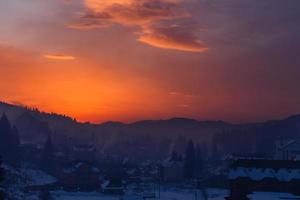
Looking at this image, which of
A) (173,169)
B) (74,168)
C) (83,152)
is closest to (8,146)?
(74,168)

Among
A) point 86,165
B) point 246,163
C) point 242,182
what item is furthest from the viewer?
point 86,165

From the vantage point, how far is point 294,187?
2272 inches

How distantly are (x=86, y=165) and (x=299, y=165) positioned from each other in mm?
38077

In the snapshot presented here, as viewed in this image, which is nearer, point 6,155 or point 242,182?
point 242,182

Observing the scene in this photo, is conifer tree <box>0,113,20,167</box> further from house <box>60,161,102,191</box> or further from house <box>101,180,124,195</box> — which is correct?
Result: house <box>101,180,124,195</box>

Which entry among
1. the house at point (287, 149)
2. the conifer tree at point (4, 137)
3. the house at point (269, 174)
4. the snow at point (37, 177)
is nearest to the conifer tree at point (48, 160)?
the snow at point (37, 177)

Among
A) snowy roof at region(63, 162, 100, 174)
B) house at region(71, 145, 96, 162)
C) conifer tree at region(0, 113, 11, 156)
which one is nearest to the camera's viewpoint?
snowy roof at region(63, 162, 100, 174)

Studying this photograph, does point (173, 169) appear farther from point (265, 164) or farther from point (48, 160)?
point (265, 164)

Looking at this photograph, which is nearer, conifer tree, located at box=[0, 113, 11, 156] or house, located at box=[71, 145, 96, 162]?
conifer tree, located at box=[0, 113, 11, 156]

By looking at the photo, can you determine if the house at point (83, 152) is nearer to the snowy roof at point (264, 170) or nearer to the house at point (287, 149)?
the house at point (287, 149)

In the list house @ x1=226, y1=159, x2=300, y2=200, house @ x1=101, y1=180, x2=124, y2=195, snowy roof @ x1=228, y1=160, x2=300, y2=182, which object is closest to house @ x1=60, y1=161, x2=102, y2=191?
house @ x1=101, y1=180, x2=124, y2=195

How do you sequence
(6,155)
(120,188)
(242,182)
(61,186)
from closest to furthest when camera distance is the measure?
1. (242,182)
2. (120,188)
3. (61,186)
4. (6,155)

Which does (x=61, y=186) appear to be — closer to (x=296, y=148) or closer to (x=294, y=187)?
(x=294, y=187)

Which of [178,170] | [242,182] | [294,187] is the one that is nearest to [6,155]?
[178,170]
